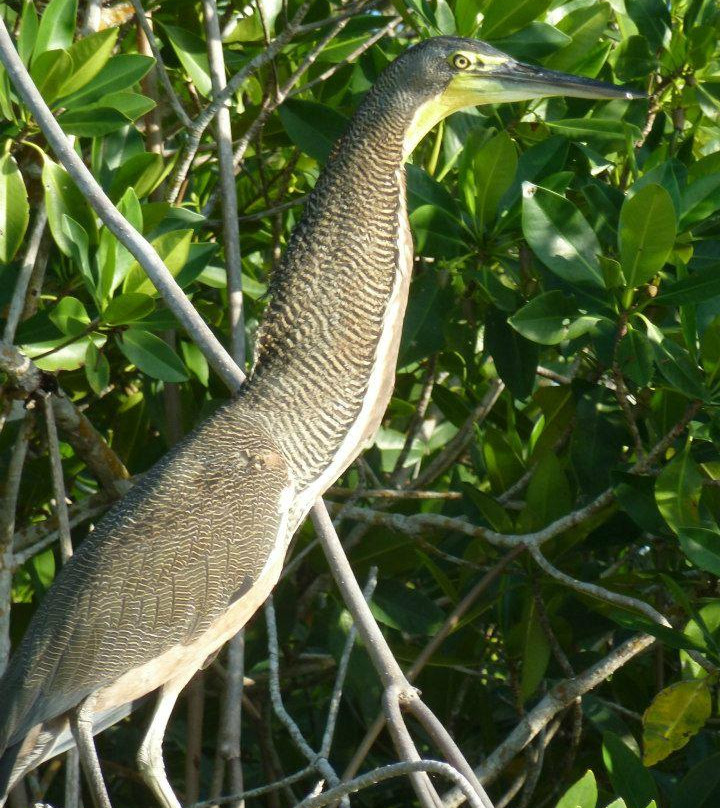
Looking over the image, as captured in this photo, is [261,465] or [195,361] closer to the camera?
[261,465]

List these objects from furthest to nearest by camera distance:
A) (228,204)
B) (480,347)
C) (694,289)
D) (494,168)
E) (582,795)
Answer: (480,347) < (228,204) < (494,168) < (694,289) < (582,795)

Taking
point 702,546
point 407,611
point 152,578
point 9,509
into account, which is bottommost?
point 407,611

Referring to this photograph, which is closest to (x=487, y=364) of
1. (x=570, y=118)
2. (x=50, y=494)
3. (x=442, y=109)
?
(x=570, y=118)

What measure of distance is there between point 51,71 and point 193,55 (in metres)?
0.65

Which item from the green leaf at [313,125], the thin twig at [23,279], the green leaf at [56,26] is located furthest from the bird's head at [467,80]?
the thin twig at [23,279]

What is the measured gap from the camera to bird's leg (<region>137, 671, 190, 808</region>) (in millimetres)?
2596

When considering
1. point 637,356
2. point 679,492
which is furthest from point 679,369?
point 679,492

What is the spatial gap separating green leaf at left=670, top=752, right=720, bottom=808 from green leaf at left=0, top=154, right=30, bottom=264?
75.9 inches

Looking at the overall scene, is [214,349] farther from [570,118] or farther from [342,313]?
[570,118]

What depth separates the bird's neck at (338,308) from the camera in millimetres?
2650

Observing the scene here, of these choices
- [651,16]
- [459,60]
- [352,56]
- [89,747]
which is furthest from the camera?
[352,56]

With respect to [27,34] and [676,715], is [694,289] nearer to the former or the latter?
[676,715]

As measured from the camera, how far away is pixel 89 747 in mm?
2434

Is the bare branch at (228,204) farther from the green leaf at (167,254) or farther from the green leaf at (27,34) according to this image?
the green leaf at (27,34)
